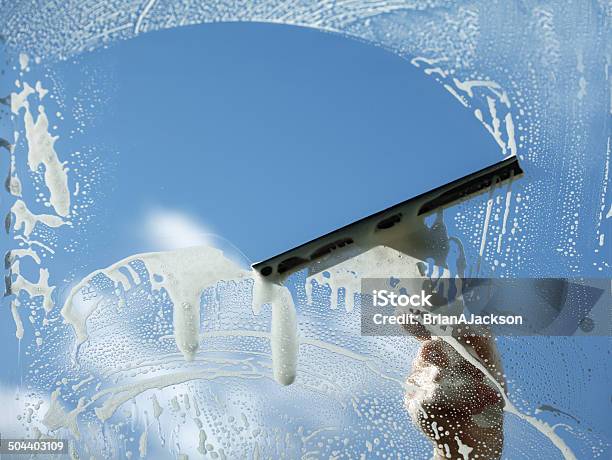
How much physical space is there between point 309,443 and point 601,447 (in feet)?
2.16

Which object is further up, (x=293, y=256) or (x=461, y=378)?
(x=293, y=256)

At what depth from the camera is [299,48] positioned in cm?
156

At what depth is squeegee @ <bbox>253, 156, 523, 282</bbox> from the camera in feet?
4.38

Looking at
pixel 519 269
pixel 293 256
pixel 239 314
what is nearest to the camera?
pixel 293 256

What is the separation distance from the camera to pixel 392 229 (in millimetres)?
1379

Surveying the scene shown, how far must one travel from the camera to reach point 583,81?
1.47 metres

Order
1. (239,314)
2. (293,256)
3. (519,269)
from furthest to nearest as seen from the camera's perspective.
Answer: (239,314), (519,269), (293,256)

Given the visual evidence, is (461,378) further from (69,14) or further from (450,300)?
(69,14)

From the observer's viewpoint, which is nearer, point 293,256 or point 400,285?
point 293,256

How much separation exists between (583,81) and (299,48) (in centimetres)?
62

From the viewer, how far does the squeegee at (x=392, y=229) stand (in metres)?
1.33

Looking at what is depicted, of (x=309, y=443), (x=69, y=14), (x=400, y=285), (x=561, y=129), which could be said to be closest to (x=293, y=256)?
(x=400, y=285)

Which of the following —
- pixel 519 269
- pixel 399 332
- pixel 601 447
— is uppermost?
pixel 519 269

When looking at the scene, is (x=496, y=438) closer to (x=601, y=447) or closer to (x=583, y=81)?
(x=601, y=447)
